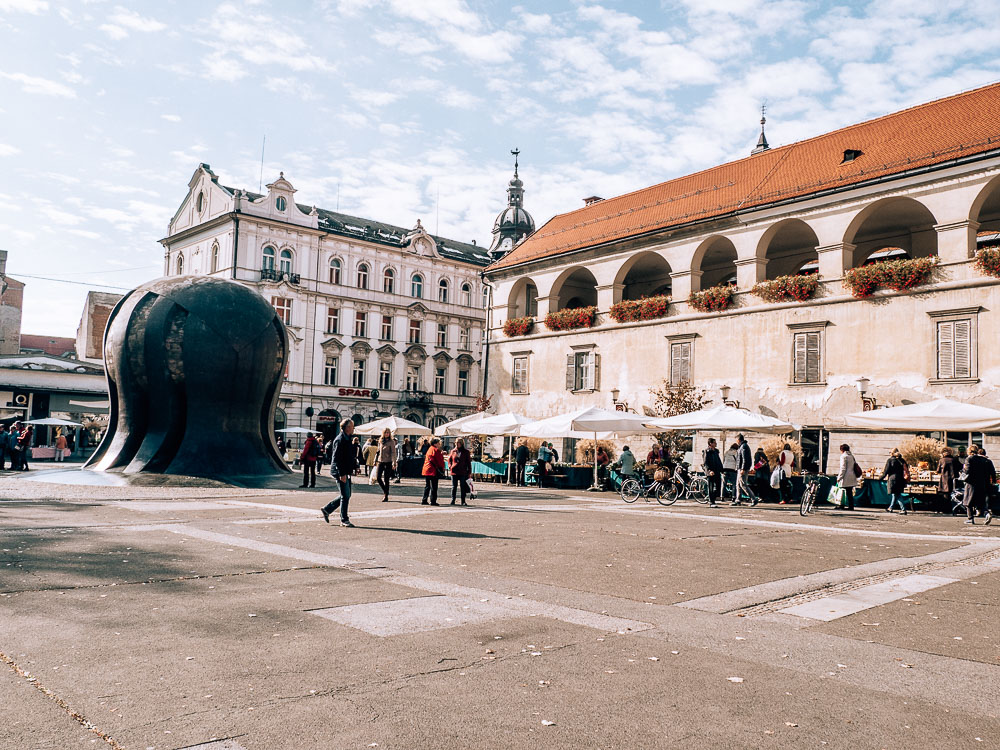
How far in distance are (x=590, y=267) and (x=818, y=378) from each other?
39.5ft

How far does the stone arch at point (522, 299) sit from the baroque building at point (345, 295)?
63.5 feet

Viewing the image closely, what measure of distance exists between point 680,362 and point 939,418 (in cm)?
1298

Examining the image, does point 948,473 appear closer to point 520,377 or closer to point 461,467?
point 461,467

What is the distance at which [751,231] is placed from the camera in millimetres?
29969

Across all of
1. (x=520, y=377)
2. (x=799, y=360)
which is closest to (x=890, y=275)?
(x=799, y=360)

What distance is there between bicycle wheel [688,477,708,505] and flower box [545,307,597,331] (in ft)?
45.8

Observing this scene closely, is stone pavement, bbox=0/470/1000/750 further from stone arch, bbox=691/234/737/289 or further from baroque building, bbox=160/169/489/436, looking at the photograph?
baroque building, bbox=160/169/489/436

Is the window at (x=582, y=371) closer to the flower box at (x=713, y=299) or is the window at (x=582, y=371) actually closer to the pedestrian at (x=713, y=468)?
the flower box at (x=713, y=299)

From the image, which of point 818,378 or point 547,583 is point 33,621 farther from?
point 818,378

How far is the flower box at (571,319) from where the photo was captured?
35469 mm

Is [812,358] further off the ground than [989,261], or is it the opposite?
[989,261]

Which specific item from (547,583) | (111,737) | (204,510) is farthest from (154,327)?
(111,737)

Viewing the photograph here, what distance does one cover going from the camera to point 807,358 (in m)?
27.7

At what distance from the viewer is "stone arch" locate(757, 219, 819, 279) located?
2967cm
